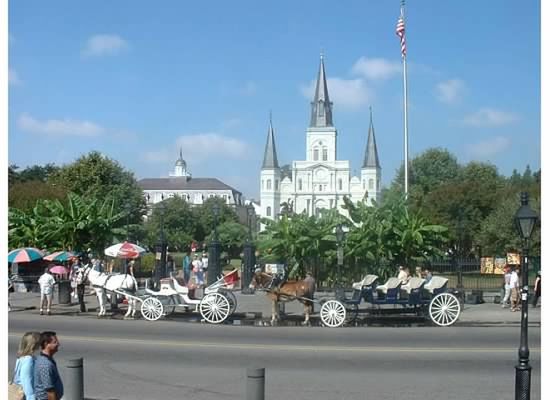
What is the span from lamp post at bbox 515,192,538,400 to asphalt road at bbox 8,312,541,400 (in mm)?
1174

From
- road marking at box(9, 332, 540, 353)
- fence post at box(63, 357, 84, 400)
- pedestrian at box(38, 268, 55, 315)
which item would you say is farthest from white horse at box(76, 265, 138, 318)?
fence post at box(63, 357, 84, 400)

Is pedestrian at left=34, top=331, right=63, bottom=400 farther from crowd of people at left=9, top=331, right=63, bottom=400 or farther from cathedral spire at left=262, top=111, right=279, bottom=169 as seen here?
cathedral spire at left=262, top=111, right=279, bottom=169

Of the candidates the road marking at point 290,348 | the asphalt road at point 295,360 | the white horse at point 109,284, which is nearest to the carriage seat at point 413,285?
the asphalt road at point 295,360

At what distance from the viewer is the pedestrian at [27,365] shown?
7.16 m

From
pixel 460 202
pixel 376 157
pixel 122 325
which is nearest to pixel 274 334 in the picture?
pixel 122 325

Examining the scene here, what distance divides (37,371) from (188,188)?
166m

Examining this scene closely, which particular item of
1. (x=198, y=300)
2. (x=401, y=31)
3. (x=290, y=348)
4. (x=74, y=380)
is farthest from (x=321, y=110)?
A: (x=74, y=380)

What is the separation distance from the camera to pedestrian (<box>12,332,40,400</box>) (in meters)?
7.16

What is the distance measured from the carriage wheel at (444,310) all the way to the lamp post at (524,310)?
9061 mm

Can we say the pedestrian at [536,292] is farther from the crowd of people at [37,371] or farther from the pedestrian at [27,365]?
the pedestrian at [27,365]

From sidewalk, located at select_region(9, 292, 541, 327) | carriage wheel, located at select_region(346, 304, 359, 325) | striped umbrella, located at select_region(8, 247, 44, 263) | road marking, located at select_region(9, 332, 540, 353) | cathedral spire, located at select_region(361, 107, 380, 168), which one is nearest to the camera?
road marking, located at select_region(9, 332, 540, 353)

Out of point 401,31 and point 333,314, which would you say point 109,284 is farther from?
point 401,31

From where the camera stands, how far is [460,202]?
2504 inches

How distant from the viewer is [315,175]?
148875 mm
